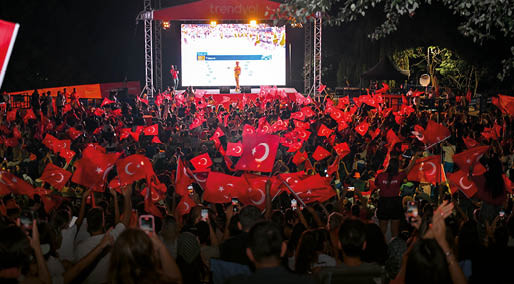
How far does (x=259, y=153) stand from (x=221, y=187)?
109 centimetres

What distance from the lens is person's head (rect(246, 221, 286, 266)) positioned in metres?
3.48

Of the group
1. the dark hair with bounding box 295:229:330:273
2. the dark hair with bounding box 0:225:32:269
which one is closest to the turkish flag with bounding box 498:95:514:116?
the dark hair with bounding box 295:229:330:273

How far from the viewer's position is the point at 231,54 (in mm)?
27875

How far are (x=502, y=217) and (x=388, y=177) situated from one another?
1566 mm

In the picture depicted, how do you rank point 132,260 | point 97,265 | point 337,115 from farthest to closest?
1. point 337,115
2. point 97,265
3. point 132,260

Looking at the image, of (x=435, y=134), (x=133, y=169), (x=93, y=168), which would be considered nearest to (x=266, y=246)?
(x=133, y=169)

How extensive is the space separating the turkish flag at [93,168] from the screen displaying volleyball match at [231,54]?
20.2m

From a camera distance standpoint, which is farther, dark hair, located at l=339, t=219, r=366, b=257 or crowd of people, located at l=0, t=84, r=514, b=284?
dark hair, located at l=339, t=219, r=366, b=257

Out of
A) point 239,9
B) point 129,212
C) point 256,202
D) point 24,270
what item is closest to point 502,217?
point 256,202

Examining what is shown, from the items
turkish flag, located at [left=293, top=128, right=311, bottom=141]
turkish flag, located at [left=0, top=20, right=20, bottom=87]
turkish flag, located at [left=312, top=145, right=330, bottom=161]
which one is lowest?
turkish flag, located at [left=312, top=145, right=330, bottom=161]

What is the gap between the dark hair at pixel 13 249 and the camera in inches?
135

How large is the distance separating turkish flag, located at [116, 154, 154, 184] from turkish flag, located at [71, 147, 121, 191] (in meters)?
0.16

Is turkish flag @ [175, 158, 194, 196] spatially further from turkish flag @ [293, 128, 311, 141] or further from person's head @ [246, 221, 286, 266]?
turkish flag @ [293, 128, 311, 141]

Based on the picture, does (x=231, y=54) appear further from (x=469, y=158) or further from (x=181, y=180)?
(x=181, y=180)
